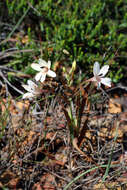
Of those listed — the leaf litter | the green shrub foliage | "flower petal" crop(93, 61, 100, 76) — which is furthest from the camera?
the green shrub foliage

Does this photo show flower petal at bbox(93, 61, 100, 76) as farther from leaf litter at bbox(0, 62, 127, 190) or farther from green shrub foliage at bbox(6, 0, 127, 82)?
green shrub foliage at bbox(6, 0, 127, 82)

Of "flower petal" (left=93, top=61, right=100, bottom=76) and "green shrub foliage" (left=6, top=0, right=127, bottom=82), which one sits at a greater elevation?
"green shrub foliage" (left=6, top=0, right=127, bottom=82)

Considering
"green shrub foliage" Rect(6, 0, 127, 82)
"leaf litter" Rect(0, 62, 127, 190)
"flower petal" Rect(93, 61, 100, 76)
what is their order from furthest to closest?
"green shrub foliage" Rect(6, 0, 127, 82) → "leaf litter" Rect(0, 62, 127, 190) → "flower petal" Rect(93, 61, 100, 76)

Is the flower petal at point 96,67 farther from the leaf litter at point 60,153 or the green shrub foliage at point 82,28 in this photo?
the green shrub foliage at point 82,28

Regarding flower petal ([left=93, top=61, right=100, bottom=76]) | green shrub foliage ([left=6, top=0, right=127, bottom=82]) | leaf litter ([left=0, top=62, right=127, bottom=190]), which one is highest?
green shrub foliage ([left=6, top=0, right=127, bottom=82])

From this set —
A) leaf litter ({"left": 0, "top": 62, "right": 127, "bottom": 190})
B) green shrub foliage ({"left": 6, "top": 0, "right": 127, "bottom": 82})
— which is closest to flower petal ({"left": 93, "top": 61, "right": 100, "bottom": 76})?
leaf litter ({"left": 0, "top": 62, "right": 127, "bottom": 190})

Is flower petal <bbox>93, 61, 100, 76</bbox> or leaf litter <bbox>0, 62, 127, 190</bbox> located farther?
leaf litter <bbox>0, 62, 127, 190</bbox>

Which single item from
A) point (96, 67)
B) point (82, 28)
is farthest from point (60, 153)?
point (82, 28)

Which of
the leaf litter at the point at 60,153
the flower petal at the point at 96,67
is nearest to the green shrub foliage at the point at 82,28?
the leaf litter at the point at 60,153
